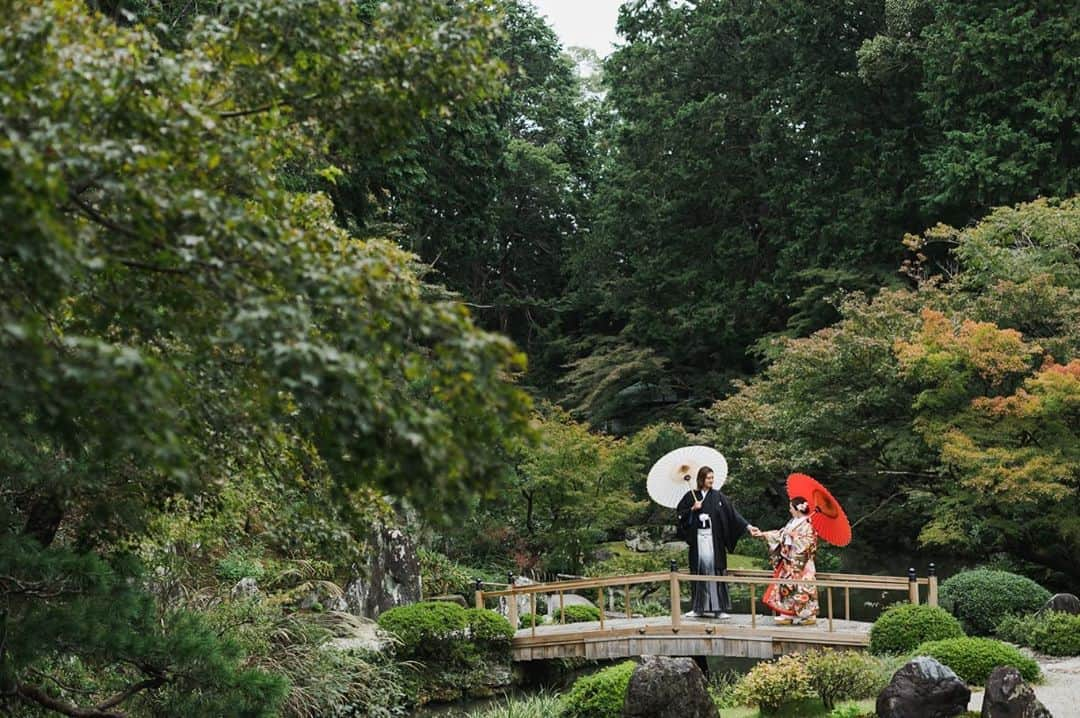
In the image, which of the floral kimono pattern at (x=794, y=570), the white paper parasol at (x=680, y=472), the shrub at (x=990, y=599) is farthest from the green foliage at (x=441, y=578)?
the shrub at (x=990, y=599)

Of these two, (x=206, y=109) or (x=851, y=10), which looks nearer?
(x=206, y=109)

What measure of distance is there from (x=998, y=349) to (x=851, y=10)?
13.6 m

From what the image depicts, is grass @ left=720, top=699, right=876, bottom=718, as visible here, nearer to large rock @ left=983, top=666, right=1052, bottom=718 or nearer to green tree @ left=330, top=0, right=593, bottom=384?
large rock @ left=983, top=666, right=1052, bottom=718

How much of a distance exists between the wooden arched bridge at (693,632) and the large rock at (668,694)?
2529 millimetres

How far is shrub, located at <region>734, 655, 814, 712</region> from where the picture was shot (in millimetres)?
10469

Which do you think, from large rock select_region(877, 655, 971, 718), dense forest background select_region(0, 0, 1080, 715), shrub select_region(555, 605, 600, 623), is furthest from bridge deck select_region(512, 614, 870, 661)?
large rock select_region(877, 655, 971, 718)

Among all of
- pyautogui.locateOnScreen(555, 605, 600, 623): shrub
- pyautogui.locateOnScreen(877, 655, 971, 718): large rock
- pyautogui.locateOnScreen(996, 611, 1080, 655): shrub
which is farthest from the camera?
pyautogui.locateOnScreen(555, 605, 600, 623): shrub

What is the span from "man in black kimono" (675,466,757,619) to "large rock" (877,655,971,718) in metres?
3.98

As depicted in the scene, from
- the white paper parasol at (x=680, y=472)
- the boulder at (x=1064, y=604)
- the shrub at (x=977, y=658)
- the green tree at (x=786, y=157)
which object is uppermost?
the green tree at (x=786, y=157)

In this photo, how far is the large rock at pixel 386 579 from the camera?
46.2 ft

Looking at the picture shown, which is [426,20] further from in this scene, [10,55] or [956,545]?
[956,545]

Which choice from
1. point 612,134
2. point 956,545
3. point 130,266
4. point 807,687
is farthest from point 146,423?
point 612,134

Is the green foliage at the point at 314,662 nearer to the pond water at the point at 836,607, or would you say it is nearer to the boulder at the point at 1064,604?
the pond water at the point at 836,607

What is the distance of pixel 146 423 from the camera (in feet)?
11.2
